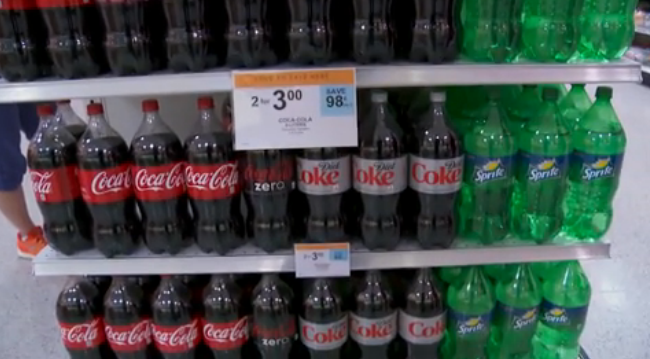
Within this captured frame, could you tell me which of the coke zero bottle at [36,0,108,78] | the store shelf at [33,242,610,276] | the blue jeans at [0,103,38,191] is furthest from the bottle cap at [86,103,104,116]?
the blue jeans at [0,103,38,191]

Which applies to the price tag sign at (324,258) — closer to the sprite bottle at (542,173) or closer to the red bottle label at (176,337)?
the red bottle label at (176,337)

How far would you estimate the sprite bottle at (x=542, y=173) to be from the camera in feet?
5.10

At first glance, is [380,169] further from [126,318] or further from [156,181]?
[126,318]

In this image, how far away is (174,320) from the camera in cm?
168

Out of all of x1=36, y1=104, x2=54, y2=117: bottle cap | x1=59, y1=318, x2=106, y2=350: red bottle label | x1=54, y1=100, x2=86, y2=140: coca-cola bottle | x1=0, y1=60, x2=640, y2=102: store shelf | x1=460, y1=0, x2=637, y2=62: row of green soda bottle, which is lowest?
x1=59, y1=318, x2=106, y2=350: red bottle label

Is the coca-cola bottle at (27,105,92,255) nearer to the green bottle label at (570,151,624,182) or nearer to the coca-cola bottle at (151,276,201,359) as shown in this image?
the coca-cola bottle at (151,276,201,359)

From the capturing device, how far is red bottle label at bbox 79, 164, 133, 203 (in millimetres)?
1527

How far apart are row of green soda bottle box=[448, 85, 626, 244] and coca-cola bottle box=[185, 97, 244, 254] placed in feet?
2.08

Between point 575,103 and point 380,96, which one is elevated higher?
point 380,96

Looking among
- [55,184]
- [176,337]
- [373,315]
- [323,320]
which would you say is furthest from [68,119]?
[373,315]

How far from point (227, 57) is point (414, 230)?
0.70 m

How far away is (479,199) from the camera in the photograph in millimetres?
1629

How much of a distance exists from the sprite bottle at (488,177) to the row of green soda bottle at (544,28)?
0.16 metres

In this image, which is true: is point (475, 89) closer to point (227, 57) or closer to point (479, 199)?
point (479, 199)
